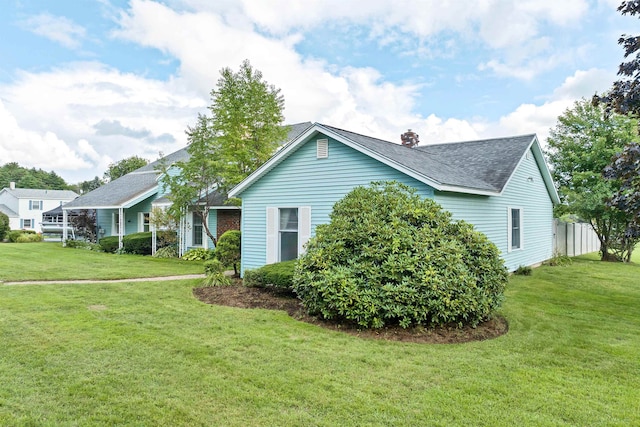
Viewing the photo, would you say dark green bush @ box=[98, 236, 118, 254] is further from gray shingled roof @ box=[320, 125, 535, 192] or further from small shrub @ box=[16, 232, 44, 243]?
gray shingled roof @ box=[320, 125, 535, 192]

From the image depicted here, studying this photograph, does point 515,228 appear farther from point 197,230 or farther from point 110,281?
point 197,230

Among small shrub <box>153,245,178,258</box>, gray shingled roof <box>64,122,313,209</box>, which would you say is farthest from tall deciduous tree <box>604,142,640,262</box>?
small shrub <box>153,245,178,258</box>

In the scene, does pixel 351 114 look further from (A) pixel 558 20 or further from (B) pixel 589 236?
(B) pixel 589 236

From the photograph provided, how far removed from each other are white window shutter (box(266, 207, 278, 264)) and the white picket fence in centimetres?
1327

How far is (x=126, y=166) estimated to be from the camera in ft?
164

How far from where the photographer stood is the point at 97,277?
11.4 m

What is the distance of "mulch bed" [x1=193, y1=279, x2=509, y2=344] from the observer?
5.81 metres

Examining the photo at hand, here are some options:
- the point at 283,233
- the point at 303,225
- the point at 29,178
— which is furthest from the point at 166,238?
the point at 29,178

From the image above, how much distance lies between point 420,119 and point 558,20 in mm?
9793

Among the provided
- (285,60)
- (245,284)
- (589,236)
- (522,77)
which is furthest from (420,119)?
(245,284)

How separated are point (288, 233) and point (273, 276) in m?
2.17

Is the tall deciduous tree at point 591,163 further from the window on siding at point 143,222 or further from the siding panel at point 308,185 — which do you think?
the window on siding at point 143,222

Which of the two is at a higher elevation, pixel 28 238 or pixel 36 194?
pixel 36 194

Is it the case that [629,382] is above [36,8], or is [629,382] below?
below
